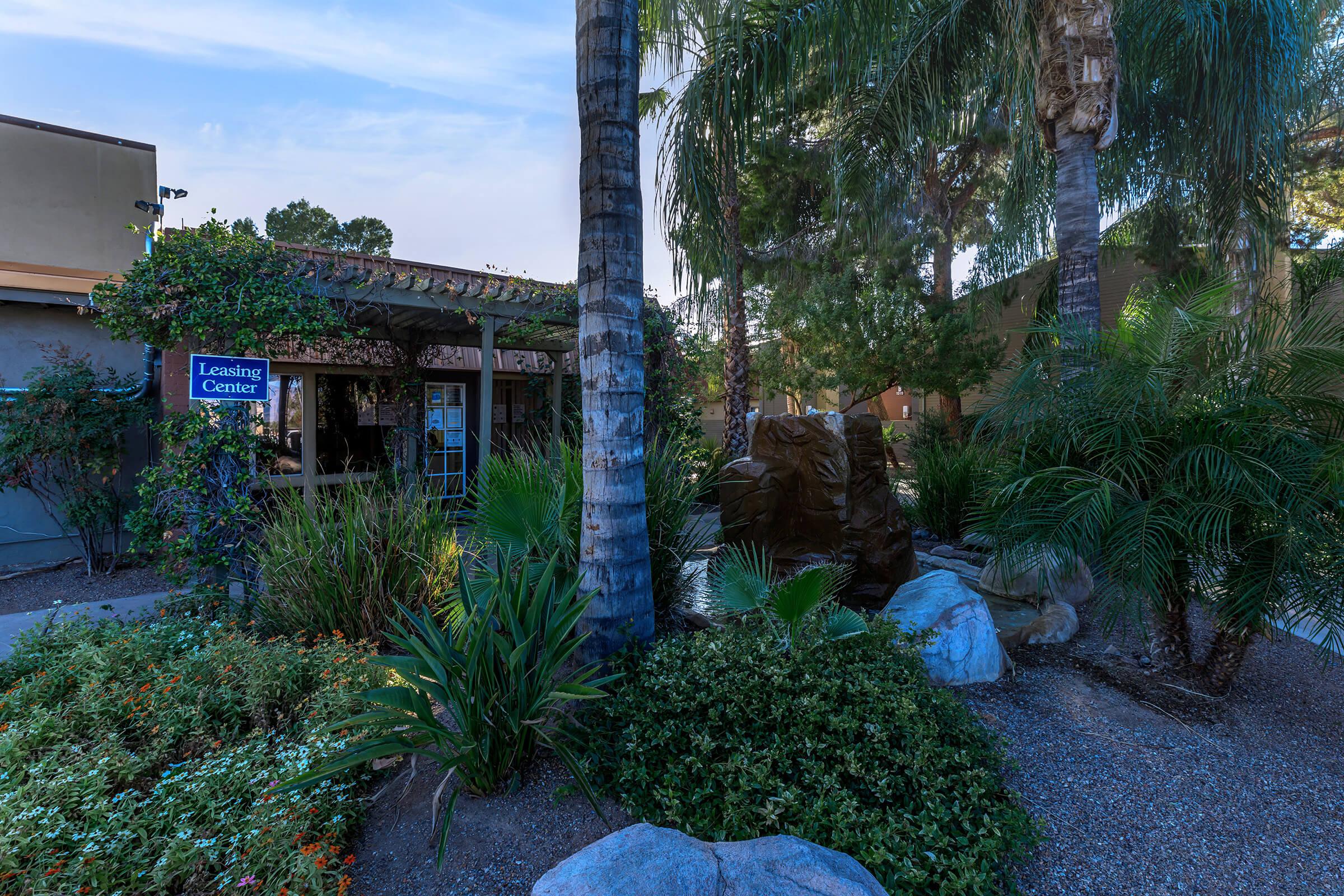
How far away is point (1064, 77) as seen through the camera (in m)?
5.23

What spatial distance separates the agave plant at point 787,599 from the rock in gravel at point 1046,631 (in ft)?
4.80

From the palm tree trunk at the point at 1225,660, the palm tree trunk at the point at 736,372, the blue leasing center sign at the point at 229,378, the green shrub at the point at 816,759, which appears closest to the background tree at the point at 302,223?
the palm tree trunk at the point at 736,372

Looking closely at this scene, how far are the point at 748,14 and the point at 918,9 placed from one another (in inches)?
89.2

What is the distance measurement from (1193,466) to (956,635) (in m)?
1.45

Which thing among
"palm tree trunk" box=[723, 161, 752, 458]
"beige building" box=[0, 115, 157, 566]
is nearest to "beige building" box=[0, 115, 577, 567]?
"beige building" box=[0, 115, 157, 566]

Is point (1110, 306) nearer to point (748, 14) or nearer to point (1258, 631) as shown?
point (748, 14)

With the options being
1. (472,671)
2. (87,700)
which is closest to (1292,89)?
(472,671)

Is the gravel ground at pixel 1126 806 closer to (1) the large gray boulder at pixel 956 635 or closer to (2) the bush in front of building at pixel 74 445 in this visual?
(1) the large gray boulder at pixel 956 635

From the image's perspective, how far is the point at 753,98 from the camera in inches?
212

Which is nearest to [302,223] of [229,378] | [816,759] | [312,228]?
[312,228]

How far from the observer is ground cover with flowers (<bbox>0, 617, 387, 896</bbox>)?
195 cm

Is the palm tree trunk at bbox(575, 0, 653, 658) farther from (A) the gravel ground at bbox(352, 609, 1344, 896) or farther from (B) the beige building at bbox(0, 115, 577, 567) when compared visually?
(B) the beige building at bbox(0, 115, 577, 567)

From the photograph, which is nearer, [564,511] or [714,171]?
[564,511]

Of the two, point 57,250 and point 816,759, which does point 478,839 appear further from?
point 57,250
